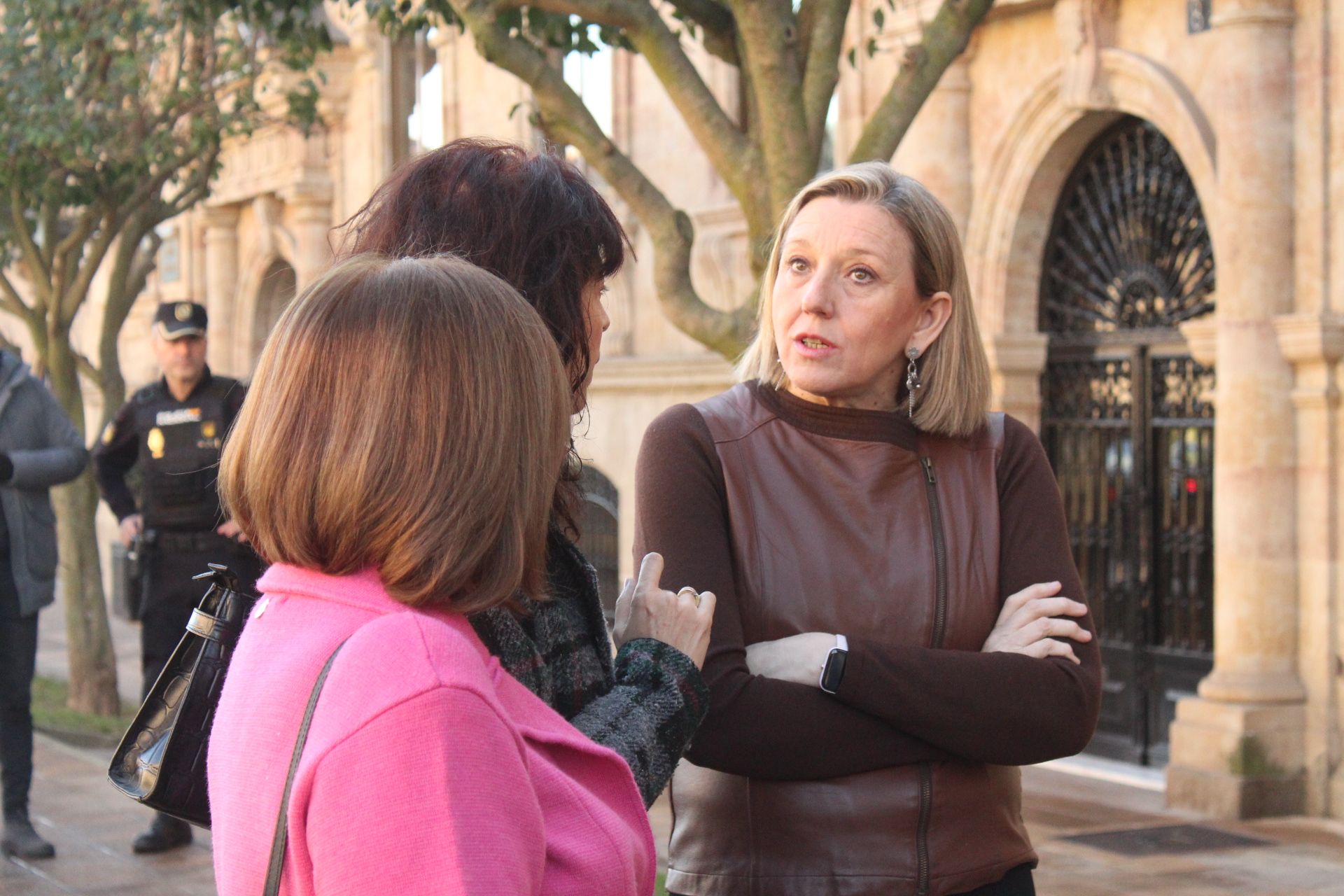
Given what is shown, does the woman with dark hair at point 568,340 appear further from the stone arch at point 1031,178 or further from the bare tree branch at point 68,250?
the bare tree branch at point 68,250

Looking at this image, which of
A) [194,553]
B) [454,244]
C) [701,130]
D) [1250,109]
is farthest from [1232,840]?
[454,244]

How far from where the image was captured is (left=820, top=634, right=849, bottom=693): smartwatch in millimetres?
2453

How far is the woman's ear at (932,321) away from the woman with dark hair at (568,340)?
2.54ft

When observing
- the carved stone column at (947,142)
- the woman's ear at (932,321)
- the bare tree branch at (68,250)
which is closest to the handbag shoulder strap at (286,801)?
the woman's ear at (932,321)

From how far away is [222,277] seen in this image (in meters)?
19.6

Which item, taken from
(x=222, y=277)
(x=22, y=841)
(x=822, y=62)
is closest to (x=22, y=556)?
(x=22, y=841)

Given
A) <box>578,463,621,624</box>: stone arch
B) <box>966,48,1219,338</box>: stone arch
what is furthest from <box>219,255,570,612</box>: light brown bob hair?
<box>578,463,621,624</box>: stone arch

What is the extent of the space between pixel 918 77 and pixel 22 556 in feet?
12.6

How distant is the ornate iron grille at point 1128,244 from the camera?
→ 29.5 feet

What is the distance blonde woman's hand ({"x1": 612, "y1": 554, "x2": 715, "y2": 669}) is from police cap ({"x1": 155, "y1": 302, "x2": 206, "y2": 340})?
5.21 metres

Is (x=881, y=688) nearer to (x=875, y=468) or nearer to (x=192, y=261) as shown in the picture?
(x=875, y=468)

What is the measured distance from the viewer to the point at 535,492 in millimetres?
1675

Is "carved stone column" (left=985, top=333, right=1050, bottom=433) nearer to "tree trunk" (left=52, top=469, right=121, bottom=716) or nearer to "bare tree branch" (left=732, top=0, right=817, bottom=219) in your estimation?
"bare tree branch" (left=732, top=0, right=817, bottom=219)

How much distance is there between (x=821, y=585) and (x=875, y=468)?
219 mm
